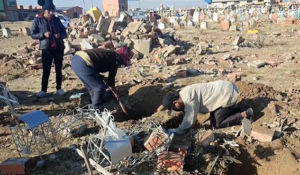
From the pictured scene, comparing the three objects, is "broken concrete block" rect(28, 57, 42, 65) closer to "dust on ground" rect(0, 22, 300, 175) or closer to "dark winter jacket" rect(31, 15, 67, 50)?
"dust on ground" rect(0, 22, 300, 175)

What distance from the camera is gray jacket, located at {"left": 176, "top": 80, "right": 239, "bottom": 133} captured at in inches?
162

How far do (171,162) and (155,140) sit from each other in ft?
1.08

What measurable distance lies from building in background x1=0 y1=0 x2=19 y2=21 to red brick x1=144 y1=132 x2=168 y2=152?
43.8 meters

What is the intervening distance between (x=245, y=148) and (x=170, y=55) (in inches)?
254

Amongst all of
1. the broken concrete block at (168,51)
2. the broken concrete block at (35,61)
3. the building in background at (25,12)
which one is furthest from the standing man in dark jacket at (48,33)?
the building in background at (25,12)

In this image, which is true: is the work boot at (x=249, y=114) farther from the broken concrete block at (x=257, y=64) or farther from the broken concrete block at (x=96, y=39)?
the broken concrete block at (x=96, y=39)

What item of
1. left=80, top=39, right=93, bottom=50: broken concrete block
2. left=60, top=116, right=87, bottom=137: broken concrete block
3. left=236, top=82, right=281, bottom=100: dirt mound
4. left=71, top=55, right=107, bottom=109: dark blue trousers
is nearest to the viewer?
left=60, top=116, right=87, bottom=137: broken concrete block

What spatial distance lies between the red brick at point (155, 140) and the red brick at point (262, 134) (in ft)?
4.31

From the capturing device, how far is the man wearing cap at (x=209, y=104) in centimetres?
412

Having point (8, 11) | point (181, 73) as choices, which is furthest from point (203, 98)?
point (8, 11)

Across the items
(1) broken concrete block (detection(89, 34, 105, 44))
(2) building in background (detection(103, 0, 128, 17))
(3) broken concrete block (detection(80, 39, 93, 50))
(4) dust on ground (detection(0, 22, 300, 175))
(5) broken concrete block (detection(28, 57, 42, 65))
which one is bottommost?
(4) dust on ground (detection(0, 22, 300, 175))

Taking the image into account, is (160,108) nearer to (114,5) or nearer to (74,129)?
(74,129)

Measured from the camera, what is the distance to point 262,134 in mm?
3844

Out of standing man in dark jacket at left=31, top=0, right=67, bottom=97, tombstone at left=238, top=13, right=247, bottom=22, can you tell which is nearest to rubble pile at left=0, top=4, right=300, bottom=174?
standing man in dark jacket at left=31, top=0, right=67, bottom=97
